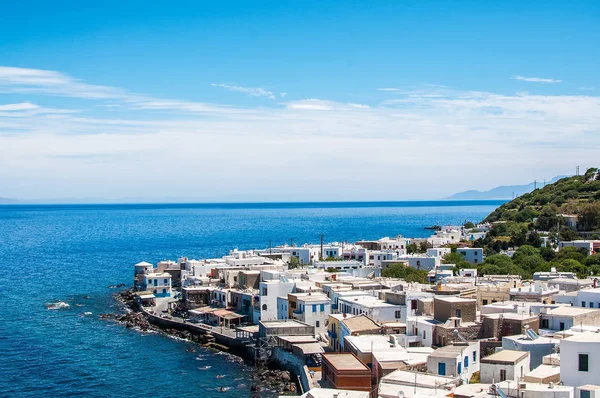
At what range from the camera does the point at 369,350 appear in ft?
104

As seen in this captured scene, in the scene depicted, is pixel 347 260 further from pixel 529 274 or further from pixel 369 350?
pixel 369 350

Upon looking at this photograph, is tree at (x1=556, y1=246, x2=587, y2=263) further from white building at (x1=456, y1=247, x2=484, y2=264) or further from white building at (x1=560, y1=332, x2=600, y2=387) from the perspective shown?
white building at (x1=560, y1=332, x2=600, y2=387)

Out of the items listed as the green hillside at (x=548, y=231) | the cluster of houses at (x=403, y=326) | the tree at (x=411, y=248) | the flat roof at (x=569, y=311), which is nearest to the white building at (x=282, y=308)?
the cluster of houses at (x=403, y=326)

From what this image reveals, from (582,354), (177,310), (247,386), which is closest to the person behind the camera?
(582,354)

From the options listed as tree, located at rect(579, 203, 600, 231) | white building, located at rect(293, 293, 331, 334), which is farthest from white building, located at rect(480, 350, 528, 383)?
tree, located at rect(579, 203, 600, 231)

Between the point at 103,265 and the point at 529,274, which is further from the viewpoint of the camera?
the point at 103,265

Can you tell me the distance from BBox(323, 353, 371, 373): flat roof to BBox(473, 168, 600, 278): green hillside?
32386 mm

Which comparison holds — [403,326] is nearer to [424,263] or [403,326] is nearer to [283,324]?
[283,324]

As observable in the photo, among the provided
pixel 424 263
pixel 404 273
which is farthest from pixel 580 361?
pixel 424 263

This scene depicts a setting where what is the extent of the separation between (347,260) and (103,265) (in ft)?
145

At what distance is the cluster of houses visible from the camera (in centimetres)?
2436

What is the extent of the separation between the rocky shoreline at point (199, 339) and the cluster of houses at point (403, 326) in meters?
1.05

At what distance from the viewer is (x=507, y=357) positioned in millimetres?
25922

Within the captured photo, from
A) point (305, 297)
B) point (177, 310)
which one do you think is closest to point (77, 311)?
point (177, 310)
